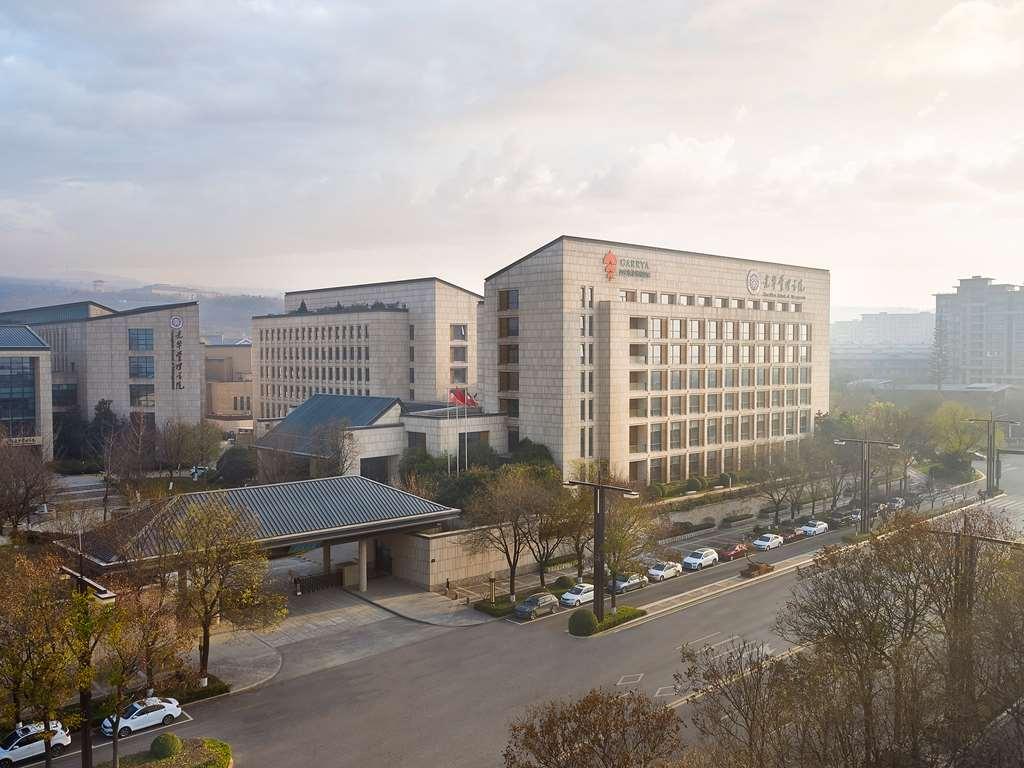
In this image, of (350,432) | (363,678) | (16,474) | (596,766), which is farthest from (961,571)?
(16,474)

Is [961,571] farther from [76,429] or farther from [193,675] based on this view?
[76,429]

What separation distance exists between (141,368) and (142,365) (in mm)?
357

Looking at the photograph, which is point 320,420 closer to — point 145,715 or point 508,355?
point 508,355

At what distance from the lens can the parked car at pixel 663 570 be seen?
168 feet

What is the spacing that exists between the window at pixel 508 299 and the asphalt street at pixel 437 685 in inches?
1249

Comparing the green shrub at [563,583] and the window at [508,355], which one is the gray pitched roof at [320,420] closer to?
the window at [508,355]

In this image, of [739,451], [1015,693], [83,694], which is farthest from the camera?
[739,451]

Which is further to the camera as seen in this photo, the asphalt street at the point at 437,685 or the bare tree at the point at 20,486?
the bare tree at the point at 20,486

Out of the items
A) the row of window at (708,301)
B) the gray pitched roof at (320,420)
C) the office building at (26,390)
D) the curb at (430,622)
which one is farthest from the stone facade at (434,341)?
the curb at (430,622)

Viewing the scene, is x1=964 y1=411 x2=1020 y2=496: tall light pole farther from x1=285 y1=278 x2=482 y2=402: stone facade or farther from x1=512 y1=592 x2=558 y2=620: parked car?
x1=285 y1=278 x2=482 y2=402: stone facade

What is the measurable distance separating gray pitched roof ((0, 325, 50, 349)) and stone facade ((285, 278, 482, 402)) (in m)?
35.6

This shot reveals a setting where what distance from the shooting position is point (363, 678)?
35000 millimetres

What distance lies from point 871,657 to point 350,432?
47.7 m

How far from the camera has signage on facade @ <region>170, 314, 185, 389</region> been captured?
92625 millimetres
